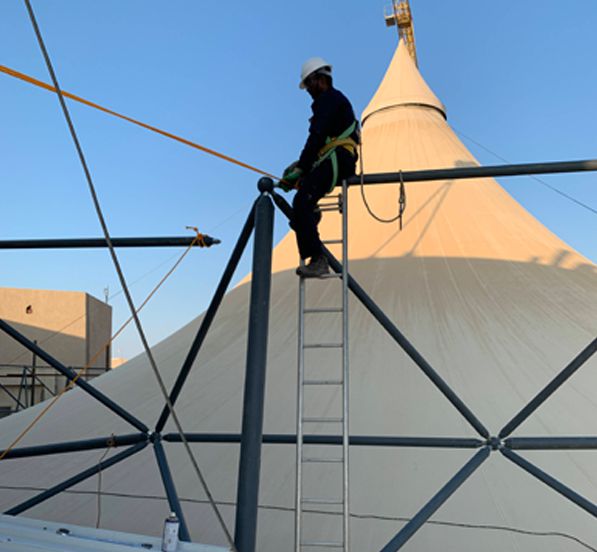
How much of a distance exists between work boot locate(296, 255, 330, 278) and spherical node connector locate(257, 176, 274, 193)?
0.45 meters

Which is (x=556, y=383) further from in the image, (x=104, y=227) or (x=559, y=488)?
(x=104, y=227)

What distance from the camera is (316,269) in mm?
2650

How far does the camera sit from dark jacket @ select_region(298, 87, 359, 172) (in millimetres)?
2490

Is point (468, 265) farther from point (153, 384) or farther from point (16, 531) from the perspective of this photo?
point (16, 531)

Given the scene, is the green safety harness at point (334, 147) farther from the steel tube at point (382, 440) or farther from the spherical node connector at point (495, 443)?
the spherical node connector at point (495, 443)

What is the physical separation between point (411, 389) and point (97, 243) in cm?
251

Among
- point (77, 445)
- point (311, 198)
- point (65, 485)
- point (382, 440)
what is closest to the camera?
point (311, 198)

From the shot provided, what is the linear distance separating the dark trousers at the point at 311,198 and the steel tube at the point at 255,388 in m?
0.24

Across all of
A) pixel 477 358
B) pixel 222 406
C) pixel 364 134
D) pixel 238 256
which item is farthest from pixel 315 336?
pixel 364 134

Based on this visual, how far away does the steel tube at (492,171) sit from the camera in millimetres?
2605

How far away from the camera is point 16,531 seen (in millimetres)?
1538

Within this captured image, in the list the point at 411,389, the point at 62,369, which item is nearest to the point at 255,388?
the point at 62,369

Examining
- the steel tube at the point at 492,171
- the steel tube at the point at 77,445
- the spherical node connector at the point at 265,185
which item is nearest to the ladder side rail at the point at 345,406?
the steel tube at the point at 492,171

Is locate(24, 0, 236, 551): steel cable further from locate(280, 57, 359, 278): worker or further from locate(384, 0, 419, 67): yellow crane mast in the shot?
locate(384, 0, 419, 67): yellow crane mast
